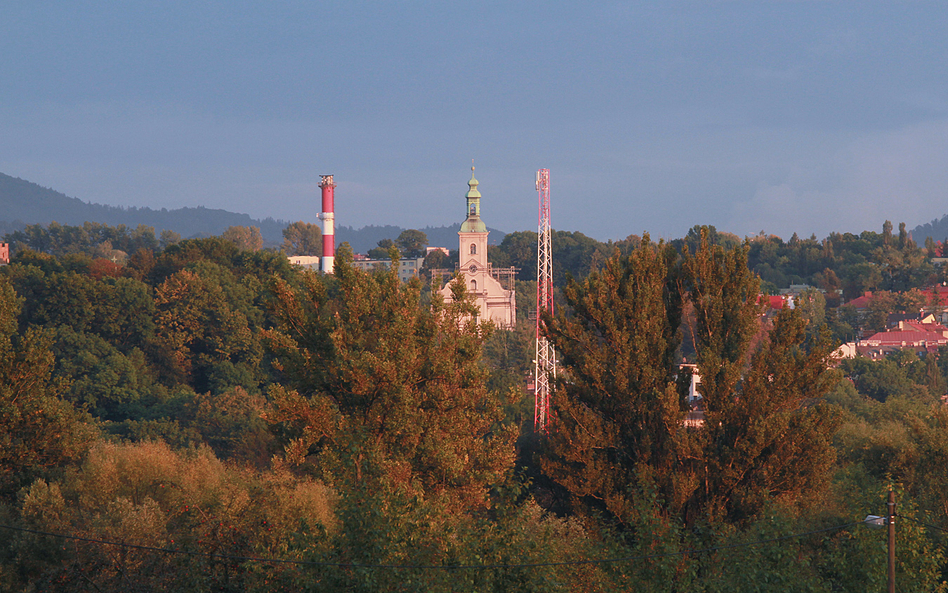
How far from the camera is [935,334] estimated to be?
100812 millimetres

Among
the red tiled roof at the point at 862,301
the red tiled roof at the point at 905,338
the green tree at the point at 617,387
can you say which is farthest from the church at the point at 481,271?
the green tree at the point at 617,387

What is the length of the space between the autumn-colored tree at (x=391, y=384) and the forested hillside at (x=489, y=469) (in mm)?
64

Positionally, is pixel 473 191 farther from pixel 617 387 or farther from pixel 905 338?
pixel 617 387

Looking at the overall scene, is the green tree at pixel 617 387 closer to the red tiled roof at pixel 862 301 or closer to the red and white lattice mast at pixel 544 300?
the red and white lattice mast at pixel 544 300

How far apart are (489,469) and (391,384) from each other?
10.3 ft

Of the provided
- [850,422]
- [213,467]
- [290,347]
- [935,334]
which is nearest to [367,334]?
[290,347]

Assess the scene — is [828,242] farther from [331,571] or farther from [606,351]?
[331,571]

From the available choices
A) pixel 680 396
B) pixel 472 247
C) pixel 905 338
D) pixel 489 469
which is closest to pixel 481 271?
pixel 472 247

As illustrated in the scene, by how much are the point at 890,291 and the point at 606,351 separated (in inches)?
4188

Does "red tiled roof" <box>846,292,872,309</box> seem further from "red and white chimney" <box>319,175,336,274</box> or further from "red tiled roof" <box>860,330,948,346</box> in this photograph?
"red and white chimney" <box>319,175,336,274</box>

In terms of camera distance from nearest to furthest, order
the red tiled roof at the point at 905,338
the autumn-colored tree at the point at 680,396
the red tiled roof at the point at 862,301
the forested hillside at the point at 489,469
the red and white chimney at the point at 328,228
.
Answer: the forested hillside at the point at 489,469
the autumn-colored tree at the point at 680,396
the red tiled roof at the point at 905,338
the red and white chimney at the point at 328,228
the red tiled roof at the point at 862,301

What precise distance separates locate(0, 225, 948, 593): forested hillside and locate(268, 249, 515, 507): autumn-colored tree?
0.21ft

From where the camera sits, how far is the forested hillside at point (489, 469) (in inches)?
661

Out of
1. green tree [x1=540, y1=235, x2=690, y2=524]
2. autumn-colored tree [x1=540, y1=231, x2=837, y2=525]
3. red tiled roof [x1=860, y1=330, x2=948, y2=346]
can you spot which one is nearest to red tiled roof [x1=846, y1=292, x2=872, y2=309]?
red tiled roof [x1=860, y1=330, x2=948, y2=346]
